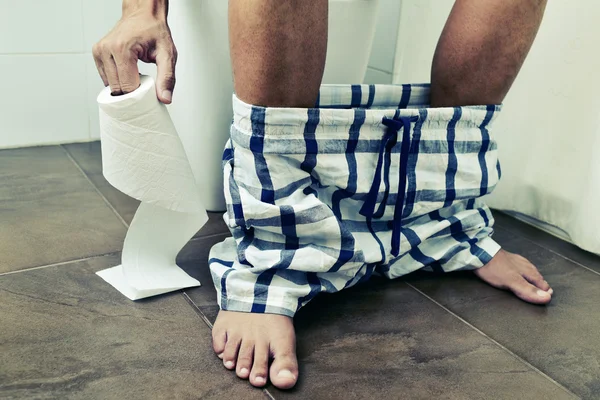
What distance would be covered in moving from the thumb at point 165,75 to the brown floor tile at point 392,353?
249 millimetres

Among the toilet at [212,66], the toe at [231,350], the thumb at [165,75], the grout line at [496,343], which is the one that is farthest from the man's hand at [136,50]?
the grout line at [496,343]

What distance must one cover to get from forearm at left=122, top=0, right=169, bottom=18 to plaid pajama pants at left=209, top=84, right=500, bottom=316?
0.16 m

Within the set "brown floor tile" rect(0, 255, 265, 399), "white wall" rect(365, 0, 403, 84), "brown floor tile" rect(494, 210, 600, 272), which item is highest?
"white wall" rect(365, 0, 403, 84)

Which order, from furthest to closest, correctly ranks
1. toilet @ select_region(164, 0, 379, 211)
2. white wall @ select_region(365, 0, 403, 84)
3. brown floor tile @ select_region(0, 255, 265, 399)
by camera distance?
white wall @ select_region(365, 0, 403, 84) < toilet @ select_region(164, 0, 379, 211) < brown floor tile @ select_region(0, 255, 265, 399)

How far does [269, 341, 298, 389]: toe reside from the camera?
0.60m

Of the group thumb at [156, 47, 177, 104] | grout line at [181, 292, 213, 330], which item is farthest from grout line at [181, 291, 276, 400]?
thumb at [156, 47, 177, 104]

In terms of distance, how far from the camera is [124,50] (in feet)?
2.30

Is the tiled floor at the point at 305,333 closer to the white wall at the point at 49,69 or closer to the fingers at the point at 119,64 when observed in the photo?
the fingers at the point at 119,64

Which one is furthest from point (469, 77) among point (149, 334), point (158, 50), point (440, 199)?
point (149, 334)

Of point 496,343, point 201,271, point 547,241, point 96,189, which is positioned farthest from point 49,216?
point 547,241

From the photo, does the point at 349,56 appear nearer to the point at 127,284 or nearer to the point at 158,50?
the point at 158,50

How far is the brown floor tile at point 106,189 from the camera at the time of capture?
985 mm

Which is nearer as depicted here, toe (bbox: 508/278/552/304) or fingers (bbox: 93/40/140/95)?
fingers (bbox: 93/40/140/95)

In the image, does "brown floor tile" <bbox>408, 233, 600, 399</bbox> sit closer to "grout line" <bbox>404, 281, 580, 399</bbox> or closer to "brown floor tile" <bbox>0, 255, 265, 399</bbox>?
"grout line" <bbox>404, 281, 580, 399</bbox>
